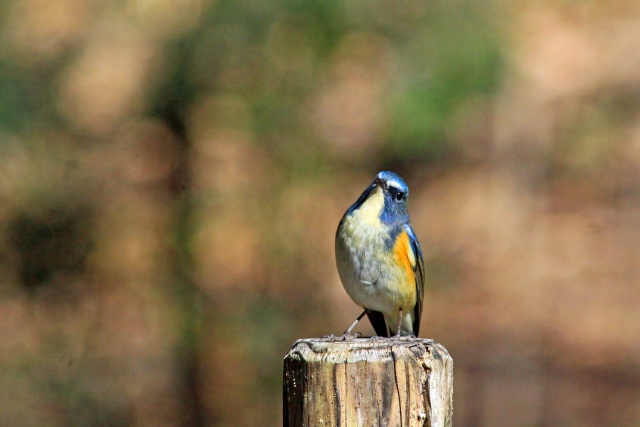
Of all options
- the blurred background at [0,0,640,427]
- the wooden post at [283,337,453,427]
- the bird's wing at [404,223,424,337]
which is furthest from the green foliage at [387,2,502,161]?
the wooden post at [283,337,453,427]

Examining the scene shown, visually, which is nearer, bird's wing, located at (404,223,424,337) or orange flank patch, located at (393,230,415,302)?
orange flank patch, located at (393,230,415,302)

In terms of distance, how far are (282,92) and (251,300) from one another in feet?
5.79

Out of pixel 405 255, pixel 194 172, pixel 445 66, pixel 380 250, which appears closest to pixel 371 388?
pixel 380 250

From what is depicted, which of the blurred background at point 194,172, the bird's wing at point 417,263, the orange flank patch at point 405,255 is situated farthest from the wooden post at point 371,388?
the blurred background at point 194,172

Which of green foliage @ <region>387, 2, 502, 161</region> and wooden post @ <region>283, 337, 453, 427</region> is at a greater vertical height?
green foliage @ <region>387, 2, 502, 161</region>

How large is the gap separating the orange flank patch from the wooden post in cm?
172

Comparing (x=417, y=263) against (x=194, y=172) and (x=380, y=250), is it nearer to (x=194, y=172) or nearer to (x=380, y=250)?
(x=380, y=250)

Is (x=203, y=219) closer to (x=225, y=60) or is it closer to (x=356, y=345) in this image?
(x=225, y=60)

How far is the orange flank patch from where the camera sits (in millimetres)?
4844

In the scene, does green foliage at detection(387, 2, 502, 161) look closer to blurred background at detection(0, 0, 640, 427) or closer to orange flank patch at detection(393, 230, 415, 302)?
blurred background at detection(0, 0, 640, 427)

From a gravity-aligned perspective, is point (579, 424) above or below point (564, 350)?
below

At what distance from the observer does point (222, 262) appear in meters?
7.99

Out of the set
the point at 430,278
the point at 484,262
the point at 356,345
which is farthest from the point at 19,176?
the point at 484,262

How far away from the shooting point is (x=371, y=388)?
118 inches
